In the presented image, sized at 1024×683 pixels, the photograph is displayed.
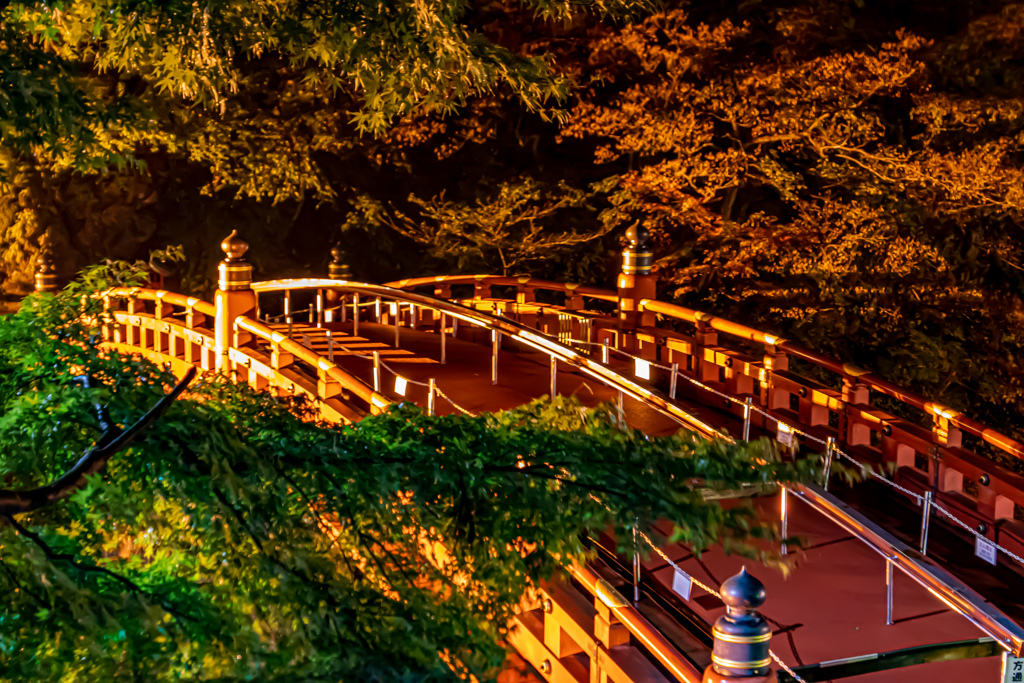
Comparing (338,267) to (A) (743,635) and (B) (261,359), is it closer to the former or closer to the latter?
(B) (261,359)

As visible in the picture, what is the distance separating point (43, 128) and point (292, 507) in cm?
212

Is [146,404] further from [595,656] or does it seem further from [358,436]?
[595,656]

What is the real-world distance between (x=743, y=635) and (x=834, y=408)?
20.4 ft

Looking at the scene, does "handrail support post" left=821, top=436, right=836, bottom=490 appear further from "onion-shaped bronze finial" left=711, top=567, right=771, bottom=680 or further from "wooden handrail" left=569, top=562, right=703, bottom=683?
"onion-shaped bronze finial" left=711, top=567, right=771, bottom=680

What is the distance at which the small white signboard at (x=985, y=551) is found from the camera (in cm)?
702

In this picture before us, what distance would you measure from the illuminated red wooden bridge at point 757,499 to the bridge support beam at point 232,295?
2cm

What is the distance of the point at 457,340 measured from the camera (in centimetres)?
1558

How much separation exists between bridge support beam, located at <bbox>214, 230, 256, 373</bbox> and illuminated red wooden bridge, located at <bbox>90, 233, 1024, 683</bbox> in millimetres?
24

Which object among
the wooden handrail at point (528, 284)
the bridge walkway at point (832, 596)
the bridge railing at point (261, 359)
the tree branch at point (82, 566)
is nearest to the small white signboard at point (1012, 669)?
the bridge walkway at point (832, 596)

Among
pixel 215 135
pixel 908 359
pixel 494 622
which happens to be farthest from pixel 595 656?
pixel 215 135

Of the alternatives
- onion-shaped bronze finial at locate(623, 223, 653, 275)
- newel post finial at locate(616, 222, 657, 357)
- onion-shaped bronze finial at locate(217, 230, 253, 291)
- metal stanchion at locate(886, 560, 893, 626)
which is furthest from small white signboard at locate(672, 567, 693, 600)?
onion-shaped bronze finial at locate(623, 223, 653, 275)

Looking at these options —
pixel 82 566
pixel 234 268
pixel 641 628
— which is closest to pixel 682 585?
pixel 641 628

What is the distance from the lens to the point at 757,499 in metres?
8.11

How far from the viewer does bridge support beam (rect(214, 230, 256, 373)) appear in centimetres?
1039
